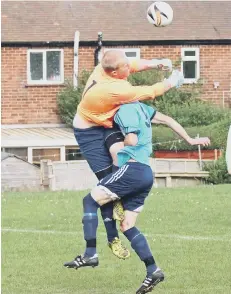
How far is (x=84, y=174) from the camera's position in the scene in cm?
3903

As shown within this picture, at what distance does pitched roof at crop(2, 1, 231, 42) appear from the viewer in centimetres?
4928

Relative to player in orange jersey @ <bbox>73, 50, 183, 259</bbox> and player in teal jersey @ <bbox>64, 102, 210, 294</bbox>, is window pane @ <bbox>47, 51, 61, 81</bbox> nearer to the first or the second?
player in orange jersey @ <bbox>73, 50, 183, 259</bbox>

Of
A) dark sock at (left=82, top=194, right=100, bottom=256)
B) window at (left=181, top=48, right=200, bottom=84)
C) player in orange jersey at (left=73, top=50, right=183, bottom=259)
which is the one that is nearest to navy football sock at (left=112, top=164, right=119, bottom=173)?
player in orange jersey at (left=73, top=50, right=183, bottom=259)

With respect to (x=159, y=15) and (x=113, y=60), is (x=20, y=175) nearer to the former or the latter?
(x=159, y=15)

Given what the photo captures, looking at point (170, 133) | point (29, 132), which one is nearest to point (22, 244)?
point (170, 133)

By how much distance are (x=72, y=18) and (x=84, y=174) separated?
12.7m

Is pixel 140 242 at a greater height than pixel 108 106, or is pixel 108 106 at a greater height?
pixel 108 106

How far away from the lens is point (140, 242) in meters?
12.2

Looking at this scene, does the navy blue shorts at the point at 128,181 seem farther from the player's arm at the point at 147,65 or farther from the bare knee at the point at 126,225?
the player's arm at the point at 147,65

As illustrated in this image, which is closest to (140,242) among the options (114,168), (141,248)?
(141,248)

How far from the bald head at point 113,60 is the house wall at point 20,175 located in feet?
85.7

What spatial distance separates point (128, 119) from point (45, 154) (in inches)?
1383

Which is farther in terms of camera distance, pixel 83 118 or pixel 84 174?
pixel 84 174

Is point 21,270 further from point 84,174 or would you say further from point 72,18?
point 72,18
